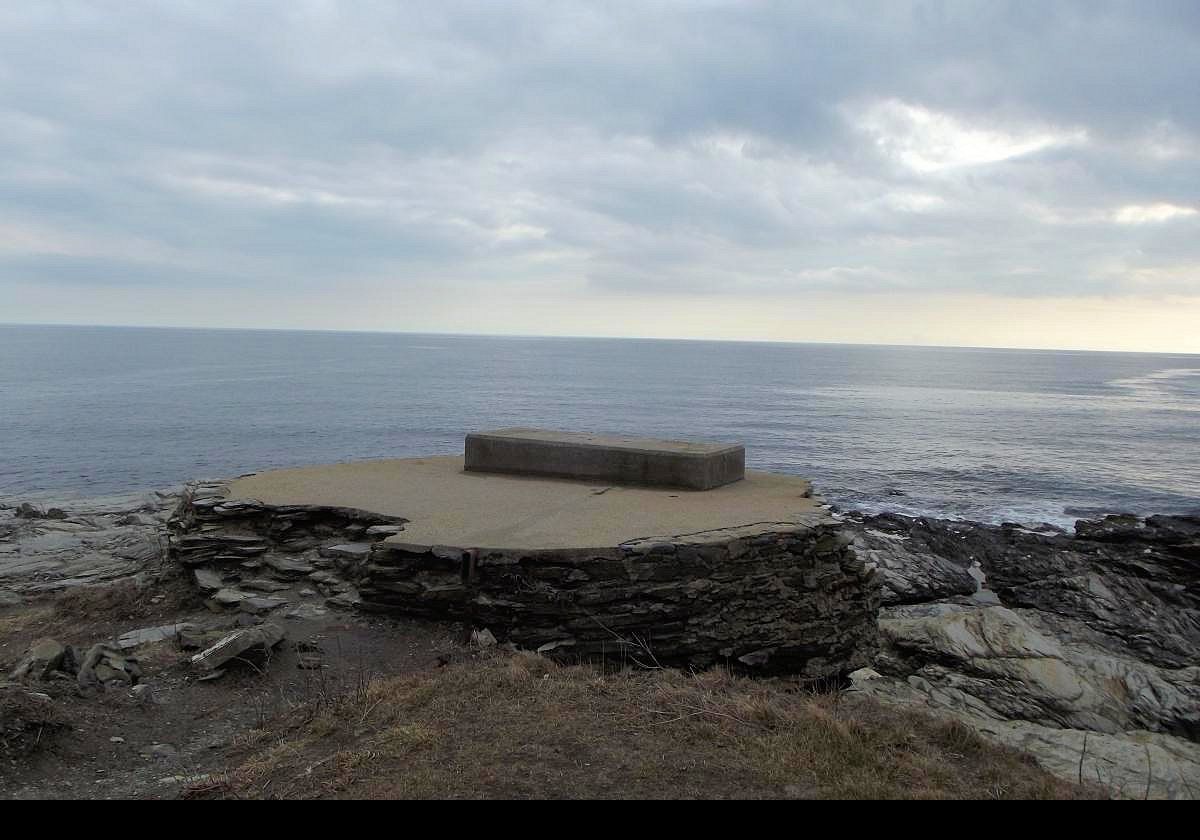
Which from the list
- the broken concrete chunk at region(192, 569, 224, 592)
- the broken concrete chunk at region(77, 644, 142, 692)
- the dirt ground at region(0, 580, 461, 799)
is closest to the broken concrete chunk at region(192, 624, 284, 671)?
the dirt ground at region(0, 580, 461, 799)

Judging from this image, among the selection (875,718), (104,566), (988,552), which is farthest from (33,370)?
(875,718)

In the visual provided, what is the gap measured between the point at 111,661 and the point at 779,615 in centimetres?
706

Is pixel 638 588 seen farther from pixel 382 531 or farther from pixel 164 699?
pixel 164 699

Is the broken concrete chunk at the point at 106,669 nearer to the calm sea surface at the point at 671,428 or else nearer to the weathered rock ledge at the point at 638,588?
the weathered rock ledge at the point at 638,588

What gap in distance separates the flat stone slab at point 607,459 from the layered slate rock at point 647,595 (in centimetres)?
307

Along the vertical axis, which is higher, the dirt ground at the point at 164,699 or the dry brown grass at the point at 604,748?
the dry brown grass at the point at 604,748

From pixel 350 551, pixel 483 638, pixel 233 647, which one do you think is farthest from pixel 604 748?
pixel 350 551

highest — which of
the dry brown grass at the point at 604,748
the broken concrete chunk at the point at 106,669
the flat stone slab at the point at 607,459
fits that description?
the flat stone slab at the point at 607,459

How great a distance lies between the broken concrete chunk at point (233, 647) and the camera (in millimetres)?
8250

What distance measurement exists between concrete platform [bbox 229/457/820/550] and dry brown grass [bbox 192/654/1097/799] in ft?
8.63

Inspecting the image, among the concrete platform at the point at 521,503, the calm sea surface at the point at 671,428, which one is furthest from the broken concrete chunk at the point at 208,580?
the calm sea surface at the point at 671,428

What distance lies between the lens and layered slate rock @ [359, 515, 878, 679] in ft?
30.3

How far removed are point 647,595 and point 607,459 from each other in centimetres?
455

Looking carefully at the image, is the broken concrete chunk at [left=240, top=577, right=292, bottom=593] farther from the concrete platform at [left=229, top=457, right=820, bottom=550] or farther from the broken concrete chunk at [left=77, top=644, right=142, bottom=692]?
the broken concrete chunk at [left=77, top=644, right=142, bottom=692]
